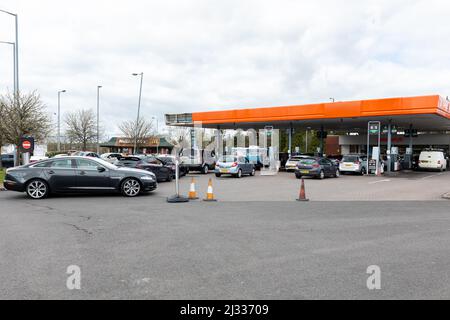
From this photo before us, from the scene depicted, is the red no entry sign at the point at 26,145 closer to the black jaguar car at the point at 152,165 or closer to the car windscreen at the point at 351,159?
the black jaguar car at the point at 152,165

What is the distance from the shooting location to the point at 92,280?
471 cm

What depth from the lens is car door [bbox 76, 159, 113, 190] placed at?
13133 millimetres

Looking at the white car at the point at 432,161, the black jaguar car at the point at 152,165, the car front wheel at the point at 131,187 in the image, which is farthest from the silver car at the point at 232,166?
the white car at the point at 432,161

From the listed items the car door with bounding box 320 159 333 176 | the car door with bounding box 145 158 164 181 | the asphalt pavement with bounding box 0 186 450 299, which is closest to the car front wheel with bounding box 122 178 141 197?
the asphalt pavement with bounding box 0 186 450 299

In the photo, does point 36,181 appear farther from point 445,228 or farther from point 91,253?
point 445,228

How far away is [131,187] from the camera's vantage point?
44.5 feet

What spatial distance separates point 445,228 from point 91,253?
708cm

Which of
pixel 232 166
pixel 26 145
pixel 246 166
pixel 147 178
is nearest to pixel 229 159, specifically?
pixel 232 166

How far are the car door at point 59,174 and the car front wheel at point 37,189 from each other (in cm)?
21

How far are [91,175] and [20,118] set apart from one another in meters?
14.3

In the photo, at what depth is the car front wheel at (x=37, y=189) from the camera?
42.1 ft

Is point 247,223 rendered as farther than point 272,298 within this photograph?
Yes

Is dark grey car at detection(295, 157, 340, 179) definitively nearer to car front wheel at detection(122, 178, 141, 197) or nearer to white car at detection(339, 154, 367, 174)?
white car at detection(339, 154, 367, 174)

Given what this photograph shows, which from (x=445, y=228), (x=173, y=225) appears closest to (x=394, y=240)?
(x=445, y=228)
